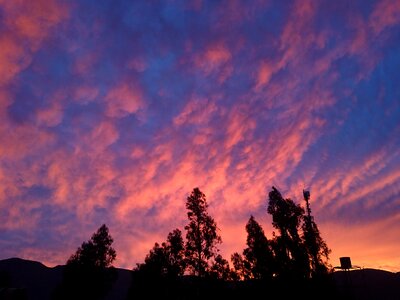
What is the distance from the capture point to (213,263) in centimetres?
3828

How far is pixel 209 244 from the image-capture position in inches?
1539

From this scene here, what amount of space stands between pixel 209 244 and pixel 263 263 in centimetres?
1057

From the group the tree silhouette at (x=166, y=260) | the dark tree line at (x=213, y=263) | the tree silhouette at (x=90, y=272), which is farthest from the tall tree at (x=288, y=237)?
the tree silhouette at (x=90, y=272)

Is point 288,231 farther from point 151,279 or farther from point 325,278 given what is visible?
point 151,279

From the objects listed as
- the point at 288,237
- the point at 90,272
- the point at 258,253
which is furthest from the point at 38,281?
the point at 288,237

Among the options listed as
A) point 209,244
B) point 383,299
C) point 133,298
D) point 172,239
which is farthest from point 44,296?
point 383,299

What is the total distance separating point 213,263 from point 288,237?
11.4 m

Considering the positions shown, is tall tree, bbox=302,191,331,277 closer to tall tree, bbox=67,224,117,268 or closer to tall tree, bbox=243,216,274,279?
tall tree, bbox=243,216,274,279

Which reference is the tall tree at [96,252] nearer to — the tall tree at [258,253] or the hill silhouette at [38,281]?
the tall tree at [258,253]

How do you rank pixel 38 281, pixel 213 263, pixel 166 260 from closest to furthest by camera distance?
pixel 213 263 < pixel 166 260 < pixel 38 281

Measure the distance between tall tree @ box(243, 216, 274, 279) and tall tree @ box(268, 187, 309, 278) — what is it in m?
1.79

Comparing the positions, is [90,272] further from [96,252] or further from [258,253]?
[258,253]

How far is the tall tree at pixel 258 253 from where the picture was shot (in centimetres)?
4455

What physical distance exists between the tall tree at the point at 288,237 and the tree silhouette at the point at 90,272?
2543 cm
